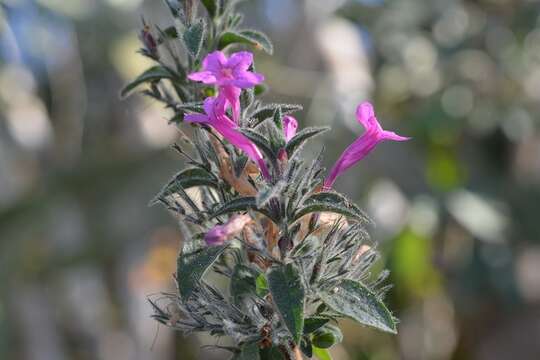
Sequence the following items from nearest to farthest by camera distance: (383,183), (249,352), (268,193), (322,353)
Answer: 1. (268,193)
2. (249,352)
3. (322,353)
4. (383,183)

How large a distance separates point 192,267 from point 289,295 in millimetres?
129

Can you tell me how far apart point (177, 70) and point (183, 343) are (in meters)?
4.87

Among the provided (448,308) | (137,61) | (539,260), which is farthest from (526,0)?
(137,61)

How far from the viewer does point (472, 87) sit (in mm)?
4434

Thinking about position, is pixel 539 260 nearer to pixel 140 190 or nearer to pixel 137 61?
pixel 140 190

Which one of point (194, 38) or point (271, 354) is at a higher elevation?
point (194, 38)

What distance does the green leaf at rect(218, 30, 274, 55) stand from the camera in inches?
42.2

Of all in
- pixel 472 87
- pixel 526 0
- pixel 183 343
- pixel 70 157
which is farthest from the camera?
pixel 183 343

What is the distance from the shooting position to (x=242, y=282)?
3.33 feet

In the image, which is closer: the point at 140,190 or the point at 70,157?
the point at 140,190

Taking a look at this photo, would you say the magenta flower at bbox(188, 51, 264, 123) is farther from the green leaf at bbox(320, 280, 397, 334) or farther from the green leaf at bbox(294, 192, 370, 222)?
the green leaf at bbox(320, 280, 397, 334)

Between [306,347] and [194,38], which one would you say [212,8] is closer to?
[194,38]

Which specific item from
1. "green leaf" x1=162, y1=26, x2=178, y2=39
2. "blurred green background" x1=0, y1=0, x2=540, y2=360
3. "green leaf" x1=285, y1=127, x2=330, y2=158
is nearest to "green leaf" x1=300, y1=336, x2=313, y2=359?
"green leaf" x1=285, y1=127, x2=330, y2=158

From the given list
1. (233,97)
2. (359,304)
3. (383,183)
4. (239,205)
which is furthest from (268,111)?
(383,183)
